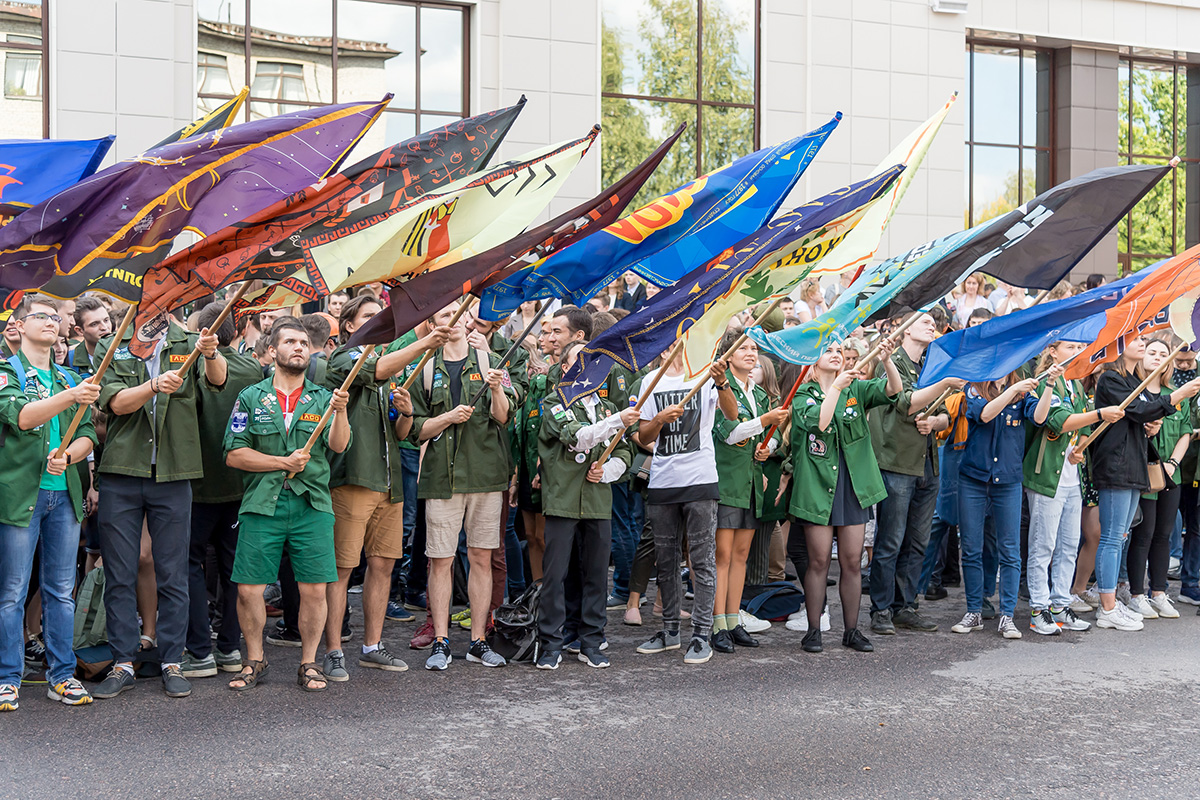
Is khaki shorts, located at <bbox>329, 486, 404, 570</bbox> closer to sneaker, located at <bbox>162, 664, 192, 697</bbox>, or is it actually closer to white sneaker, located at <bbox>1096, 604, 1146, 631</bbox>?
sneaker, located at <bbox>162, 664, 192, 697</bbox>

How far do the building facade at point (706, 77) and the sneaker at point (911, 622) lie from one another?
388 inches

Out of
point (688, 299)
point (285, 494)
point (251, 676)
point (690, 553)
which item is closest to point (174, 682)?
point (251, 676)

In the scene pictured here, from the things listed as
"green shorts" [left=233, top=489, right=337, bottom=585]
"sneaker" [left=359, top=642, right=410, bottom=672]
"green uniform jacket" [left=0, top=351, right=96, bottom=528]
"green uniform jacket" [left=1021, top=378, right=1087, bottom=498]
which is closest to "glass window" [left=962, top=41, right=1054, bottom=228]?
"green uniform jacket" [left=1021, top=378, right=1087, bottom=498]

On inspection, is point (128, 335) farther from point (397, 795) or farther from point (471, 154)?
point (397, 795)

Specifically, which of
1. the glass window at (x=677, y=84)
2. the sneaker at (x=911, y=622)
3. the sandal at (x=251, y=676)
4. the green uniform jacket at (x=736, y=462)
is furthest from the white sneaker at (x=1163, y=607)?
the glass window at (x=677, y=84)

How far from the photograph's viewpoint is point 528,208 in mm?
7324

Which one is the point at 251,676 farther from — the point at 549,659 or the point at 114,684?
the point at 549,659

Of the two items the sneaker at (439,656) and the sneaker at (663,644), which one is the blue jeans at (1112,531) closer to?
the sneaker at (663,644)

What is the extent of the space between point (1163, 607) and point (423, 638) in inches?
220

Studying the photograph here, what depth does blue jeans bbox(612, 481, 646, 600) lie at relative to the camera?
970cm

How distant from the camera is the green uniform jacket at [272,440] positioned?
6984 mm

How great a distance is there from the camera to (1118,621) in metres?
9.05

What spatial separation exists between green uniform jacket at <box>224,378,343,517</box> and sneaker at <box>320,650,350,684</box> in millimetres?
858

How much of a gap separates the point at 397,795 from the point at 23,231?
133 inches
